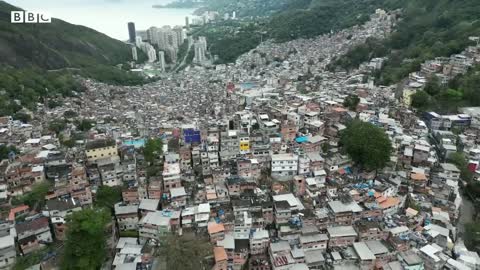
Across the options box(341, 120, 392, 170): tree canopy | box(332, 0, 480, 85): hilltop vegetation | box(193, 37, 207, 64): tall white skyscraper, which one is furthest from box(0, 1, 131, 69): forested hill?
box(341, 120, 392, 170): tree canopy

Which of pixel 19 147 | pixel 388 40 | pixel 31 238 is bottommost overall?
pixel 31 238

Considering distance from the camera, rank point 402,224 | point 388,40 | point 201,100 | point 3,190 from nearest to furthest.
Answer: point 402,224 < point 3,190 < point 201,100 < point 388,40

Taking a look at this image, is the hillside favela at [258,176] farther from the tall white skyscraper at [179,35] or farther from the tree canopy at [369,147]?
the tall white skyscraper at [179,35]

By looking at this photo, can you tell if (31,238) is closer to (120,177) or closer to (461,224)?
(120,177)

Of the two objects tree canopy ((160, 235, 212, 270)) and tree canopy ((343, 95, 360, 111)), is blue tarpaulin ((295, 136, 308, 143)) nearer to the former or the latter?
tree canopy ((343, 95, 360, 111))

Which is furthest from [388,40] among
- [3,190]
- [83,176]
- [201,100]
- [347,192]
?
[3,190]

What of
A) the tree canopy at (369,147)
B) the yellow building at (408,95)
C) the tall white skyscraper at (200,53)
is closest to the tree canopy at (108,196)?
the tree canopy at (369,147)
